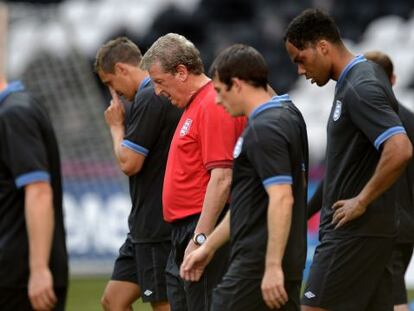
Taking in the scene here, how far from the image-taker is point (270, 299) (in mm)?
5320

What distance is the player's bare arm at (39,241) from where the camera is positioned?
16.7 feet

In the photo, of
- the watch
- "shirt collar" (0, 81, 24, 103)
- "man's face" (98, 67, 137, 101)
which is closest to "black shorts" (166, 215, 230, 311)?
the watch

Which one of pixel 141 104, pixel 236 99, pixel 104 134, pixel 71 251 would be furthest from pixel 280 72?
pixel 236 99

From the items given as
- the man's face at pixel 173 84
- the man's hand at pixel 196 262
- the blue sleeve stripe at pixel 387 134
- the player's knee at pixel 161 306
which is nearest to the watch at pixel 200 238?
the man's hand at pixel 196 262

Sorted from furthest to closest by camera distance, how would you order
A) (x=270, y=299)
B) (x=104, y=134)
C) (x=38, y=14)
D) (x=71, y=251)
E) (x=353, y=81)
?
(x=38, y=14)
(x=104, y=134)
(x=71, y=251)
(x=353, y=81)
(x=270, y=299)

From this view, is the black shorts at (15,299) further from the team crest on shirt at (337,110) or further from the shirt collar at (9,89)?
the team crest on shirt at (337,110)

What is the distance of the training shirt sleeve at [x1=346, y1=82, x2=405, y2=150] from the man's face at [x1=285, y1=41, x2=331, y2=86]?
27cm

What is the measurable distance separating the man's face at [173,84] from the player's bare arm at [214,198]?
1.97 feet

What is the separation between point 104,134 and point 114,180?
1155mm

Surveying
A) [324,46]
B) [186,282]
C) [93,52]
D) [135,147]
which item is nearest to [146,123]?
[135,147]

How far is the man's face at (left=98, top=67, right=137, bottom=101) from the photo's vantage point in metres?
7.66

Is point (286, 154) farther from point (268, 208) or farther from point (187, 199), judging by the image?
point (187, 199)

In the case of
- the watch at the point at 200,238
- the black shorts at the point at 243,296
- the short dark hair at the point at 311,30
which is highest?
the short dark hair at the point at 311,30

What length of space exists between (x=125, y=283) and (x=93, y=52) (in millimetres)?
12297
